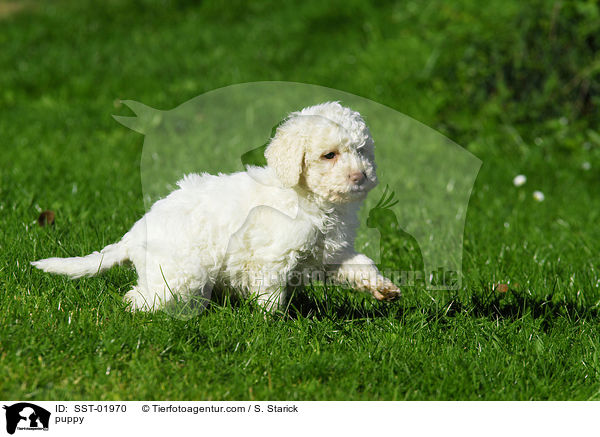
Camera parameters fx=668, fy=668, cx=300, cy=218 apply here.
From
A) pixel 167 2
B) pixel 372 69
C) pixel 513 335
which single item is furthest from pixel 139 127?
pixel 167 2

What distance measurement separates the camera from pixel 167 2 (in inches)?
462

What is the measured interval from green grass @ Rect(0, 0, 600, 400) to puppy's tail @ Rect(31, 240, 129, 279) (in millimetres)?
159

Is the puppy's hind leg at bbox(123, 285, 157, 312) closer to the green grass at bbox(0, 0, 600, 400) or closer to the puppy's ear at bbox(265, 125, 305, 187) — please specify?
the green grass at bbox(0, 0, 600, 400)

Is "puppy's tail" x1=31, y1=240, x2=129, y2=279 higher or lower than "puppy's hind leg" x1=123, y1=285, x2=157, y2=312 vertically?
higher

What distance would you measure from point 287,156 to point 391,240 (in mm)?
2101

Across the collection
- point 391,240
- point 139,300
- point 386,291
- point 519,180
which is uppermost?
point 519,180

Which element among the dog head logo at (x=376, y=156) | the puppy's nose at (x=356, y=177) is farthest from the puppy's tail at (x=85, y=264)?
the puppy's nose at (x=356, y=177)

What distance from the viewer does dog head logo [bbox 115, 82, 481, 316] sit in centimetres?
401

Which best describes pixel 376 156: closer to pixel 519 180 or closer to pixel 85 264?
pixel 85 264

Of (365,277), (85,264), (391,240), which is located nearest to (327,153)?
(365,277)

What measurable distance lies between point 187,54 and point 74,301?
6704mm

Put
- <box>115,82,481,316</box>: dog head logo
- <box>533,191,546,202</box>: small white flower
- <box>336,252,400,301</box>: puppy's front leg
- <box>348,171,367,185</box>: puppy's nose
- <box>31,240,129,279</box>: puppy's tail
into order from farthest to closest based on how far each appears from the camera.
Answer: <box>533,191,546,202</box>: small white flower < <box>115,82,481,316</box>: dog head logo < <box>31,240,129,279</box>: puppy's tail < <box>336,252,400,301</box>: puppy's front leg < <box>348,171,367,185</box>: puppy's nose
